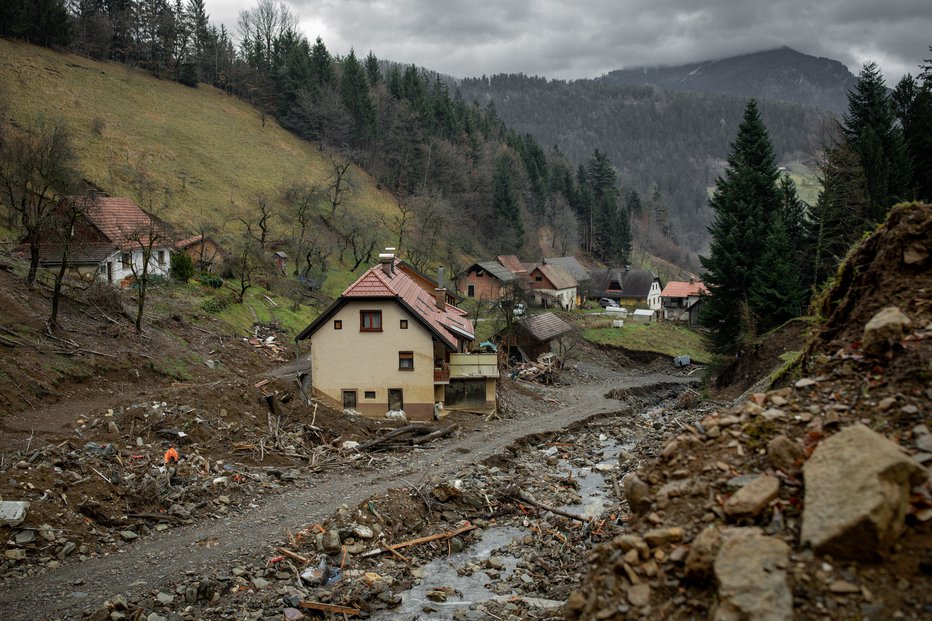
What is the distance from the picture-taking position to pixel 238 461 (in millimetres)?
26359

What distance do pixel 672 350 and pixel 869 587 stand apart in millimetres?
62574

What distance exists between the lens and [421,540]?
68.4ft

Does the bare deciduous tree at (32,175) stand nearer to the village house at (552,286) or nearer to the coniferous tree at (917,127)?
the coniferous tree at (917,127)

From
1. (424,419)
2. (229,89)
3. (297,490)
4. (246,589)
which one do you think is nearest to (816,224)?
(424,419)

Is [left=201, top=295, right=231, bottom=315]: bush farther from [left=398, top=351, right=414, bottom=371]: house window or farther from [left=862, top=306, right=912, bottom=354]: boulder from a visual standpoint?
[left=862, top=306, right=912, bottom=354]: boulder

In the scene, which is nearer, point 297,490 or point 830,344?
point 830,344

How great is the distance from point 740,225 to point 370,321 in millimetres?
23952

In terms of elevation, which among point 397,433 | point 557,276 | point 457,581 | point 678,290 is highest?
point 557,276

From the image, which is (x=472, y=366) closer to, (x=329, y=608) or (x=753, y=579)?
(x=329, y=608)

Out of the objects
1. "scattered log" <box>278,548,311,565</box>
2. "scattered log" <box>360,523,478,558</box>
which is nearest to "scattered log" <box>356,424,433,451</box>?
"scattered log" <box>360,523,478,558</box>

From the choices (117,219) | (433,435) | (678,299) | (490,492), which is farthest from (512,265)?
(490,492)

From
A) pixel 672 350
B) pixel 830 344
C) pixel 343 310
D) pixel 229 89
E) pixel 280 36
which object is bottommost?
pixel 672 350

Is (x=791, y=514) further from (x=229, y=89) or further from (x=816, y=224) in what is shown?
(x=229, y=89)

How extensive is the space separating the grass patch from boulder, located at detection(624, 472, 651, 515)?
5854cm
